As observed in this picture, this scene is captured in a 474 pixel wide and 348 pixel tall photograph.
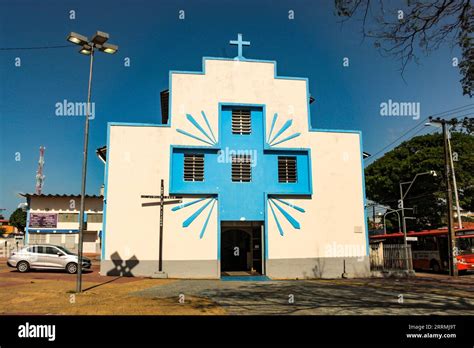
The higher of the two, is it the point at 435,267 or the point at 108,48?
the point at 108,48

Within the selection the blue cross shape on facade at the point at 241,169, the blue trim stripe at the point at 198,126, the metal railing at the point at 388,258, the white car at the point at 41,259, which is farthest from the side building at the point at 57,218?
the metal railing at the point at 388,258

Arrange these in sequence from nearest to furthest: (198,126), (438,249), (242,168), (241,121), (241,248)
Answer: (198,126) < (242,168) < (241,121) < (241,248) < (438,249)

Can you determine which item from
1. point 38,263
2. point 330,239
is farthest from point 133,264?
point 330,239

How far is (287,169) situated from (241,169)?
2.71m

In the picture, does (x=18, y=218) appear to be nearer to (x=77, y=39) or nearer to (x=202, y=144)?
(x=202, y=144)

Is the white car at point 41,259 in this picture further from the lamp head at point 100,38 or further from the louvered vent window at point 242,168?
the lamp head at point 100,38

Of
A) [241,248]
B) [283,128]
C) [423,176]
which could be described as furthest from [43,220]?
[423,176]

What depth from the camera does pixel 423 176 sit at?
41.8 meters

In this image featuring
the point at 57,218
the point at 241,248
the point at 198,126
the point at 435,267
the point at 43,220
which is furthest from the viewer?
the point at 57,218

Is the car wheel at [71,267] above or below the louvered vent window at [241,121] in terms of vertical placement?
below

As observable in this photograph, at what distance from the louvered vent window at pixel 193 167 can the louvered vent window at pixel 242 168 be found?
1.82m

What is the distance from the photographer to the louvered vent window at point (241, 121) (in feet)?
71.0

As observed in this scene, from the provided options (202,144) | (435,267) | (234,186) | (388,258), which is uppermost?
(202,144)

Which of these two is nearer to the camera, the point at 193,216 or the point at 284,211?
the point at 193,216
